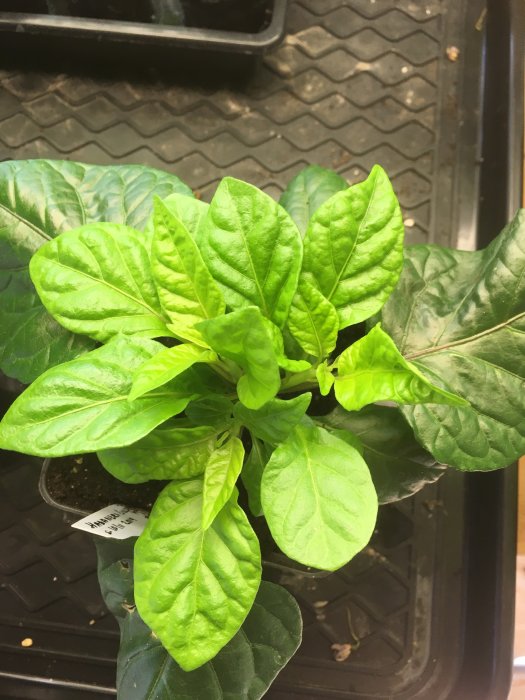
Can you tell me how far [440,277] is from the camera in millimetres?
687

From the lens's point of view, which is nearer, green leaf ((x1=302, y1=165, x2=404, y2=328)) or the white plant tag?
green leaf ((x1=302, y1=165, x2=404, y2=328))

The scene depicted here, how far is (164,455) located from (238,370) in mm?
107

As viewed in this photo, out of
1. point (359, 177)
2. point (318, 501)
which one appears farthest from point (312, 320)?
point (359, 177)

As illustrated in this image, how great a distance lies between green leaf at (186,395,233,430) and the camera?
61cm

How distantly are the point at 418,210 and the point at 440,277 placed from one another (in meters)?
0.49

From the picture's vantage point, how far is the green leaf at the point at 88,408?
1.68 feet

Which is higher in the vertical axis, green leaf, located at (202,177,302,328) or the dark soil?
green leaf, located at (202,177,302,328)

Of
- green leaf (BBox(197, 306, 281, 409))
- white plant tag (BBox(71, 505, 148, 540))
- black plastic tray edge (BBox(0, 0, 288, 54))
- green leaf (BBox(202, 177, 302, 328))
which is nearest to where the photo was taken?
green leaf (BBox(197, 306, 281, 409))

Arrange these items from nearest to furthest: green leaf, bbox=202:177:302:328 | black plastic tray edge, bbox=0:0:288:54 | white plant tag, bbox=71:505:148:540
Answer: green leaf, bbox=202:177:302:328 < white plant tag, bbox=71:505:148:540 < black plastic tray edge, bbox=0:0:288:54

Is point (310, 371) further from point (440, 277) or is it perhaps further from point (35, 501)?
point (35, 501)

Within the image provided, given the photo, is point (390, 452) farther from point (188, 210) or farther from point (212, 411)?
point (188, 210)

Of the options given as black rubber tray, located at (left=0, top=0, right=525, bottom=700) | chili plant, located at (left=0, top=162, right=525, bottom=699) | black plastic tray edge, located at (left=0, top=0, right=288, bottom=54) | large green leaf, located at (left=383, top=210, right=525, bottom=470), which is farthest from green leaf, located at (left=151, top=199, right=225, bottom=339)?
black plastic tray edge, located at (left=0, top=0, right=288, bottom=54)

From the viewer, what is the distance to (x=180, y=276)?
560mm

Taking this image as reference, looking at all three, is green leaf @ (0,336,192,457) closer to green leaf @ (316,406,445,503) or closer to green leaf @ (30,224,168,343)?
Result: green leaf @ (30,224,168,343)
